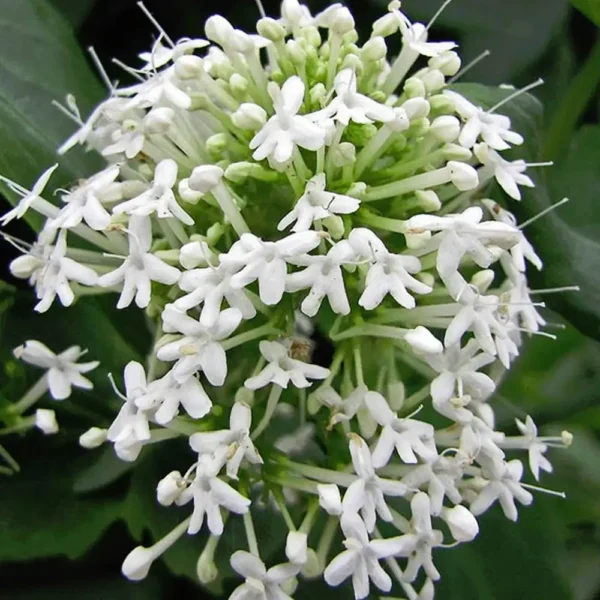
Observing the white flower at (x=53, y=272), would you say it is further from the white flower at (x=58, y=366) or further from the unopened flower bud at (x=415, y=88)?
the unopened flower bud at (x=415, y=88)

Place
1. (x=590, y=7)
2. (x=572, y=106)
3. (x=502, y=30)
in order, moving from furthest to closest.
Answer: (x=502, y=30) → (x=572, y=106) → (x=590, y=7)

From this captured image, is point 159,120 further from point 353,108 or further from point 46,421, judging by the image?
point 46,421

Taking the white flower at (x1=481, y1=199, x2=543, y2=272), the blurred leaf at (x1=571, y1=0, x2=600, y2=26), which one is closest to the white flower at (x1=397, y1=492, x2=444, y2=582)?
the white flower at (x1=481, y1=199, x2=543, y2=272)

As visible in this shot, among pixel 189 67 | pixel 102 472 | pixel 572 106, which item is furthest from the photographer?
pixel 572 106

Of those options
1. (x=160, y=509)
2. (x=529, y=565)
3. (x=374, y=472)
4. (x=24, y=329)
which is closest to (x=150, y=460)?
(x=160, y=509)

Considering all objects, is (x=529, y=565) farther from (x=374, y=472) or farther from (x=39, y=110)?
(x=39, y=110)

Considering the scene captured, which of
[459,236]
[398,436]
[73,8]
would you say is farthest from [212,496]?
[73,8]

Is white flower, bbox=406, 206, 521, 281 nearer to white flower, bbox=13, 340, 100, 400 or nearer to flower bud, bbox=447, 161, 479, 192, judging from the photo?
flower bud, bbox=447, 161, 479, 192
